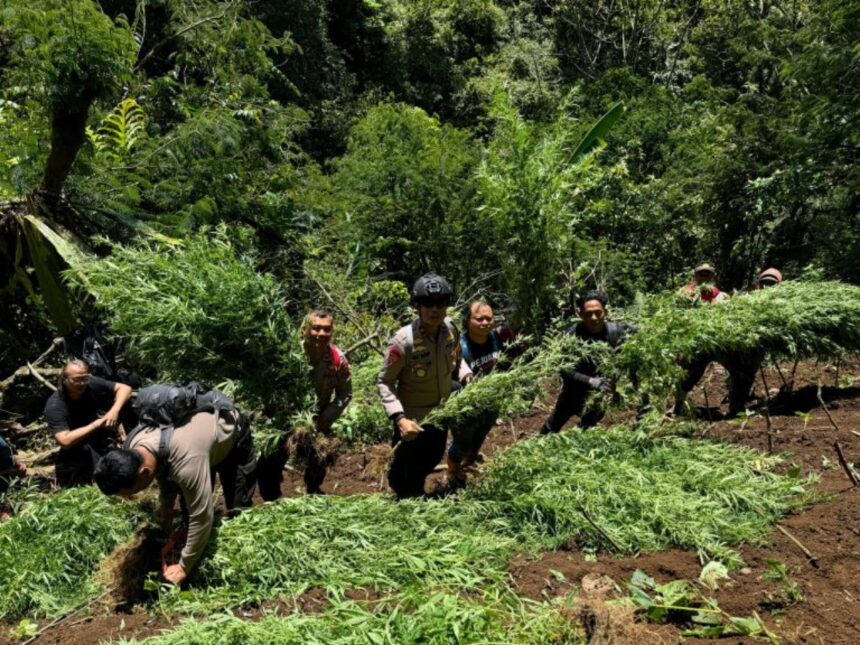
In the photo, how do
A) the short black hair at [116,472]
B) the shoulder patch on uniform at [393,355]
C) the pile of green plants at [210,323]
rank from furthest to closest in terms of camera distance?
the shoulder patch on uniform at [393,355] < the pile of green plants at [210,323] < the short black hair at [116,472]

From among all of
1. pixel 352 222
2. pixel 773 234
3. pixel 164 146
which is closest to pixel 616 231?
pixel 773 234

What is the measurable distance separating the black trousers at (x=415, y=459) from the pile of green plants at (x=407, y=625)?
4.46 feet

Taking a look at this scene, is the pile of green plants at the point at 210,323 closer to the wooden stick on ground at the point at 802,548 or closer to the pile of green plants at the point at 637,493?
the pile of green plants at the point at 637,493

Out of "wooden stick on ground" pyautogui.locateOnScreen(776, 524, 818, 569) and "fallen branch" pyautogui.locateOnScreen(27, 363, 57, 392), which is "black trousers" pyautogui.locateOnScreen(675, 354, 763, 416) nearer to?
"wooden stick on ground" pyautogui.locateOnScreen(776, 524, 818, 569)

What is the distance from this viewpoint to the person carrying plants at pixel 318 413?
4.14 m

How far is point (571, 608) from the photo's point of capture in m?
2.90

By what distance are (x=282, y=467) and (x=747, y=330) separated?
3554mm

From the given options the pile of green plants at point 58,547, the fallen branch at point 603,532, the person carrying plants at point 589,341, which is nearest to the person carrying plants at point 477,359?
the person carrying plants at point 589,341

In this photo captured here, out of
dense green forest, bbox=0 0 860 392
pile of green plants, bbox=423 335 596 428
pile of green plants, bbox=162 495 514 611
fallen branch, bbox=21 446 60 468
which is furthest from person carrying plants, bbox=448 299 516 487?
fallen branch, bbox=21 446 60 468

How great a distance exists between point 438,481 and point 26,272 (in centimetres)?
408

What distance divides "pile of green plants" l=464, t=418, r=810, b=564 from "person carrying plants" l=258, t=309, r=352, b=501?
101 cm

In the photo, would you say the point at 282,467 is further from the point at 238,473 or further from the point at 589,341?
the point at 589,341

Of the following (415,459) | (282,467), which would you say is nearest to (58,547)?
(282,467)

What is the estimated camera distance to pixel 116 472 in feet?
9.58
